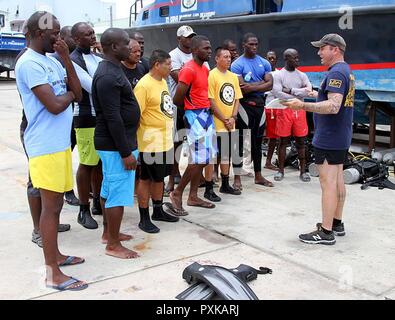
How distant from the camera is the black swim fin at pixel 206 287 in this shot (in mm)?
2904

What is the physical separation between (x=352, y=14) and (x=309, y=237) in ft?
11.6

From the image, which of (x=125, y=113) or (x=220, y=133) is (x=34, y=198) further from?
(x=220, y=133)

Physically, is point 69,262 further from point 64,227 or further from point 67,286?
point 64,227

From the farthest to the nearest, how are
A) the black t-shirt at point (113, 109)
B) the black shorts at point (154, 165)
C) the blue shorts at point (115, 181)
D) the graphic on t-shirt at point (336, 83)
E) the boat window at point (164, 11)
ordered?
the boat window at point (164, 11)
the black shorts at point (154, 165)
the graphic on t-shirt at point (336, 83)
the blue shorts at point (115, 181)
the black t-shirt at point (113, 109)

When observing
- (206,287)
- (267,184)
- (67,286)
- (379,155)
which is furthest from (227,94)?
(67,286)

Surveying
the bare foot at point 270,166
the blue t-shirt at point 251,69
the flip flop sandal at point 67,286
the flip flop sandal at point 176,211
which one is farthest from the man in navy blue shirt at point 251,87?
the flip flop sandal at point 67,286

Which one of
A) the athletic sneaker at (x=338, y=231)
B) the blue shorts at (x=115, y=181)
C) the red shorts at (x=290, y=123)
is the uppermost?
the red shorts at (x=290, y=123)

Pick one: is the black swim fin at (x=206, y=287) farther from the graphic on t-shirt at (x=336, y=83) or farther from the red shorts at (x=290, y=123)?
the red shorts at (x=290, y=123)

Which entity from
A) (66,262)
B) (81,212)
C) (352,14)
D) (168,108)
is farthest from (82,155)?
(352,14)

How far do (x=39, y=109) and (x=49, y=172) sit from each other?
380 millimetres

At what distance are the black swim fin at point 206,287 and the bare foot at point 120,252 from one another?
0.56m

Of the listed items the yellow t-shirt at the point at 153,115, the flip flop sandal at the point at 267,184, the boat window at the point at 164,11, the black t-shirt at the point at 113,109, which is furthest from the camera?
the boat window at the point at 164,11

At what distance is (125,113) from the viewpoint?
3531mm

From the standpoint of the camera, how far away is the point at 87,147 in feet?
14.4
